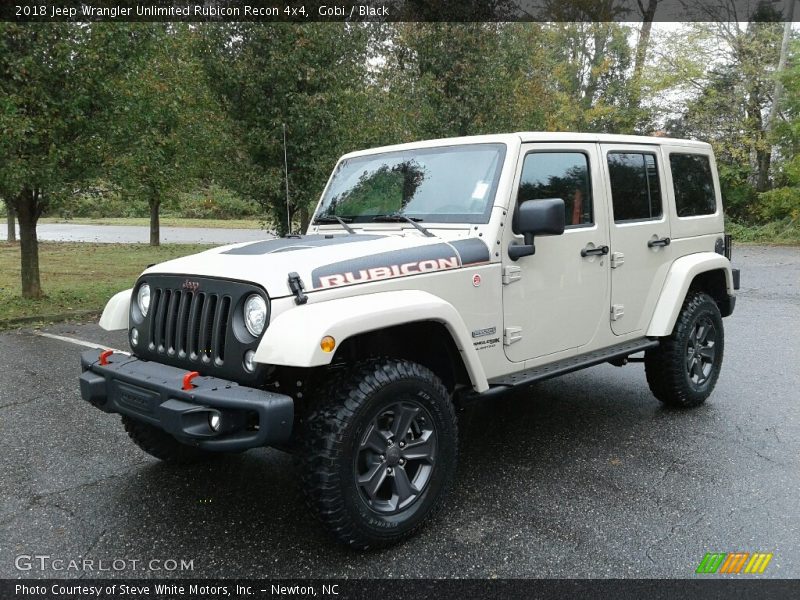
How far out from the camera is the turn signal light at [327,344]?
2.76 m

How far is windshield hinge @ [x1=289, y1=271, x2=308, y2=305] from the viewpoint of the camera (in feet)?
9.68

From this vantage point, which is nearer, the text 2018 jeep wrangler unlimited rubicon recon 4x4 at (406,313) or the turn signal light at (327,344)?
the turn signal light at (327,344)

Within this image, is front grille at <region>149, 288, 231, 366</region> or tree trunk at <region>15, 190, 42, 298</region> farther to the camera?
tree trunk at <region>15, 190, 42, 298</region>

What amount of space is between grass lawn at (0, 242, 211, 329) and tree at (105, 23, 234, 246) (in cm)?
184

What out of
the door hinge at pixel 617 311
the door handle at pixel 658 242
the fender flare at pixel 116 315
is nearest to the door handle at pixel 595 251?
the door hinge at pixel 617 311

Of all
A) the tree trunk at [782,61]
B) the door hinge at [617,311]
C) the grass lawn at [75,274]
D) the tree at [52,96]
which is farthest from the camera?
the tree trunk at [782,61]

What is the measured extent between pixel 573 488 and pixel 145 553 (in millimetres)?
2244

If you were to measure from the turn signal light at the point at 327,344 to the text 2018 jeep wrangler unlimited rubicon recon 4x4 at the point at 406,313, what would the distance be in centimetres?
2

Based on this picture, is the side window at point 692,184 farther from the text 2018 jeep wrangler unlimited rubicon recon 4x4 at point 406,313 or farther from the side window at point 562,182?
the side window at point 562,182

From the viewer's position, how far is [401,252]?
3373 millimetres

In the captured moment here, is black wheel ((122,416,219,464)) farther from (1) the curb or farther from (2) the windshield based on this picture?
(1) the curb

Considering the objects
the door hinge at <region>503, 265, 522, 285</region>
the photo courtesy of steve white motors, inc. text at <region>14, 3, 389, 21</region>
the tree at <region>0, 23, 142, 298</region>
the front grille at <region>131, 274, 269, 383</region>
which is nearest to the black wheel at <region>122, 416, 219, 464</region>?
the front grille at <region>131, 274, 269, 383</region>

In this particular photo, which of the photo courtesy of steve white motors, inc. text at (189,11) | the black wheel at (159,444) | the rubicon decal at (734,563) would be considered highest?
the photo courtesy of steve white motors, inc. text at (189,11)

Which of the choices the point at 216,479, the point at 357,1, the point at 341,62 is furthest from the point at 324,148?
the point at 216,479
